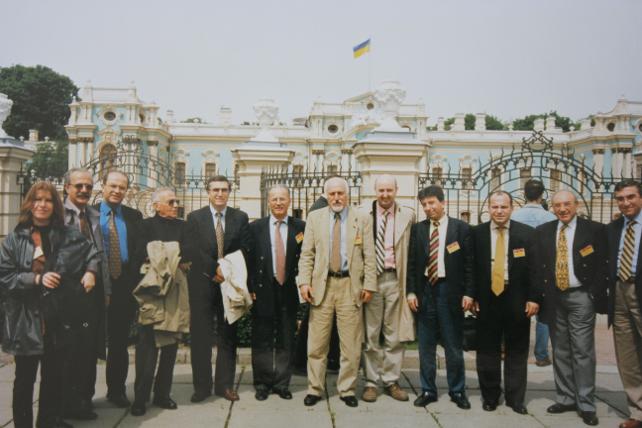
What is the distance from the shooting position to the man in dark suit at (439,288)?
176 inches

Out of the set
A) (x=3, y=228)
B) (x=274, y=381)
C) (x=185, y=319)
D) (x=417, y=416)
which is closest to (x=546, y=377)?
(x=417, y=416)

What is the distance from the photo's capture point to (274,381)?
4.78m

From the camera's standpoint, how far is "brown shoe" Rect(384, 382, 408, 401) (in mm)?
4598

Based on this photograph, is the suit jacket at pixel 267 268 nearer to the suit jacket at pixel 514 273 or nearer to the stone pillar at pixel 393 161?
the suit jacket at pixel 514 273

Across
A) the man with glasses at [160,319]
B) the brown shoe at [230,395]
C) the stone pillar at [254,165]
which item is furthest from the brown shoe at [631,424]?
the stone pillar at [254,165]

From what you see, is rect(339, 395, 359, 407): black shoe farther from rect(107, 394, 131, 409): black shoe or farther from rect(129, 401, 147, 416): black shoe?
rect(107, 394, 131, 409): black shoe

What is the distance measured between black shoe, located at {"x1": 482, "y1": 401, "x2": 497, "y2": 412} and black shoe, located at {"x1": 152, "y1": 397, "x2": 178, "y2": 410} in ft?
8.27

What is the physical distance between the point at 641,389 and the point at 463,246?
1.69 meters

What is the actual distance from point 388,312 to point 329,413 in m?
0.96

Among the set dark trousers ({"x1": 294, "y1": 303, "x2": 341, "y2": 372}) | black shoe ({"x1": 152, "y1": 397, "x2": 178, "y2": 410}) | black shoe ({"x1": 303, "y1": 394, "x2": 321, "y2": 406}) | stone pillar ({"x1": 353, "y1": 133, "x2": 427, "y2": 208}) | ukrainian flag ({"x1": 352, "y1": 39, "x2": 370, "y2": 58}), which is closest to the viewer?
black shoe ({"x1": 152, "y1": 397, "x2": 178, "y2": 410})

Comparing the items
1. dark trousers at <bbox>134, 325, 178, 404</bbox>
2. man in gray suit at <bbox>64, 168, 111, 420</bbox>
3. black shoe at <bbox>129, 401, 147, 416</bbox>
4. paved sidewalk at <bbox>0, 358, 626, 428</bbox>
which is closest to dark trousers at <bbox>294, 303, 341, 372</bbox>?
paved sidewalk at <bbox>0, 358, 626, 428</bbox>

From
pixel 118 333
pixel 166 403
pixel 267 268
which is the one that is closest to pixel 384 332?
pixel 267 268

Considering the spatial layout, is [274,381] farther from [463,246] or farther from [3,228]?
[3,228]

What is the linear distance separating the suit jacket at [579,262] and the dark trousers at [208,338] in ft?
8.67
